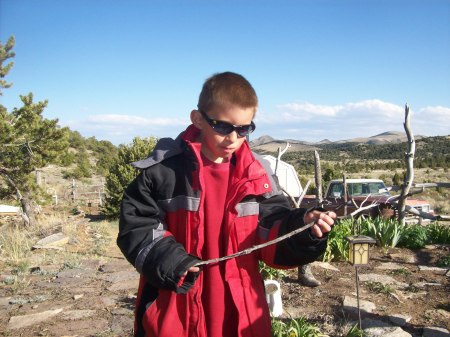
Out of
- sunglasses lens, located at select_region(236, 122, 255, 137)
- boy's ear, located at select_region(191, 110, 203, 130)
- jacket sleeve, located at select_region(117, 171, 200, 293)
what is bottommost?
jacket sleeve, located at select_region(117, 171, 200, 293)

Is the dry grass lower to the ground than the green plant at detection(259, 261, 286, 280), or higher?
lower

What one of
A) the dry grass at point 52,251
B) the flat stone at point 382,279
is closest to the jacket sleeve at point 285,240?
the flat stone at point 382,279

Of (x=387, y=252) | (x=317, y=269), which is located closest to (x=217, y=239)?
(x=317, y=269)

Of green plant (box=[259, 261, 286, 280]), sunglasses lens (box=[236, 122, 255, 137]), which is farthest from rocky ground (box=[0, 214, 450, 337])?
sunglasses lens (box=[236, 122, 255, 137])

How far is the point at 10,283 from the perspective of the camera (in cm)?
598

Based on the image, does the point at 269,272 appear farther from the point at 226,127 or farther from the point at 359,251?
the point at 226,127

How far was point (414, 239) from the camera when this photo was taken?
7.97m

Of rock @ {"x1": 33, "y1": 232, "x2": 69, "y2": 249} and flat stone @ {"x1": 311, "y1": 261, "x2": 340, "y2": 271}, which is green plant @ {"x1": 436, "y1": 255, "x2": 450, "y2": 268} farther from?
rock @ {"x1": 33, "y1": 232, "x2": 69, "y2": 249}

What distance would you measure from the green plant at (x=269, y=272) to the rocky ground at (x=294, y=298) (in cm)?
11

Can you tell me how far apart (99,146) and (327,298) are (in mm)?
43585

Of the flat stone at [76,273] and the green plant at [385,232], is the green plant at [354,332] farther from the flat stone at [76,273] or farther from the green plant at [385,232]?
the green plant at [385,232]

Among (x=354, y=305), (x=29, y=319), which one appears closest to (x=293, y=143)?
(x=354, y=305)

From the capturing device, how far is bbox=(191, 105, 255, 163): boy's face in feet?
6.22

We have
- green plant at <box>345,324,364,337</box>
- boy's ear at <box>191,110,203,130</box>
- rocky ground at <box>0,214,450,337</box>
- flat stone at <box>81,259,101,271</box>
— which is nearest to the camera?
boy's ear at <box>191,110,203,130</box>
